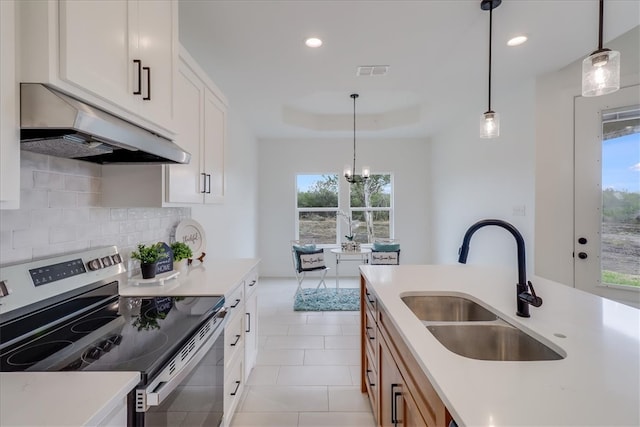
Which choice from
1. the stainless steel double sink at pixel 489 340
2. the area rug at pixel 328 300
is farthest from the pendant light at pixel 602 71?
the area rug at pixel 328 300

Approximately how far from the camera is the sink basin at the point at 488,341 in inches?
45.6

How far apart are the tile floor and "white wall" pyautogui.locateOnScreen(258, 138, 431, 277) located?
2.14m

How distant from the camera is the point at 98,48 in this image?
992 millimetres

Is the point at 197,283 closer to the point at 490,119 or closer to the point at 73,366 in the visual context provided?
the point at 73,366

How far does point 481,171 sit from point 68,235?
14.4ft

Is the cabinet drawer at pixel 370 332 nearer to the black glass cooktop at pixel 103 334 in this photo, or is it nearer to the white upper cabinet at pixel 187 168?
the black glass cooktop at pixel 103 334

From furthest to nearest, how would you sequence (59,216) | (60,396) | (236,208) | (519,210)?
(236,208)
(519,210)
(59,216)
(60,396)

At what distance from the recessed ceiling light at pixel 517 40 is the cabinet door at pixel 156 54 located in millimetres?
2554

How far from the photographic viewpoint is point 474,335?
1256 millimetres

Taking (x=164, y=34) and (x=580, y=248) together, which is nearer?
(x=164, y=34)

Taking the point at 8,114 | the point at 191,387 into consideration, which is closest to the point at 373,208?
the point at 191,387

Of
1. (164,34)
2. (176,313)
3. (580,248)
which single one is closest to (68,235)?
(176,313)

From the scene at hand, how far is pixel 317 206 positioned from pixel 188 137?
13.4 ft

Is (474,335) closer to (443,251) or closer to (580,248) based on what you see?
(580,248)
